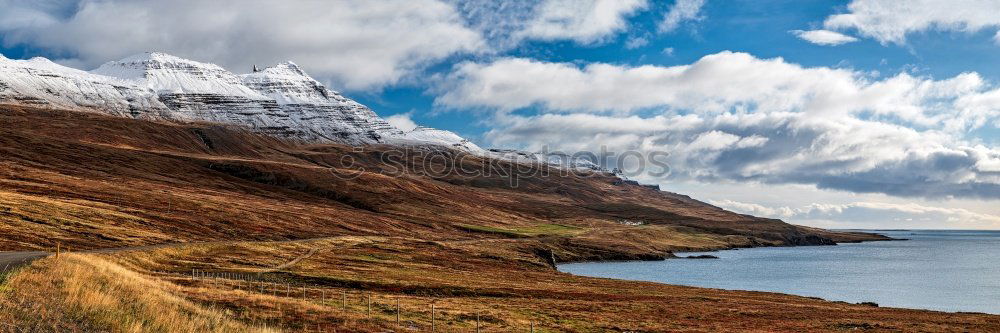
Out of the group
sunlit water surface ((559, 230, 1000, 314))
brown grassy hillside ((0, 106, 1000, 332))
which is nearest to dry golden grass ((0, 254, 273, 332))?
brown grassy hillside ((0, 106, 1000, 332))

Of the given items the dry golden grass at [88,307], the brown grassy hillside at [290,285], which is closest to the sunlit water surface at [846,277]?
the brown grassy hillside at [290,285]

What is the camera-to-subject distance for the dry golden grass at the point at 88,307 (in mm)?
23547

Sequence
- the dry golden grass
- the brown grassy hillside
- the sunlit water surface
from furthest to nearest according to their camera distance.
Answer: the sunlit water surface, the brown grassy hillside, the dry golden grass

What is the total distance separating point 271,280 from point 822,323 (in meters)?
54.0

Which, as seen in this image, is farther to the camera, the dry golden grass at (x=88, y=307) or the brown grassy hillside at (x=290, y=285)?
the brown grassy hillside at (x=290, y=285)

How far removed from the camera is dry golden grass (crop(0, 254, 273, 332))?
2355cm

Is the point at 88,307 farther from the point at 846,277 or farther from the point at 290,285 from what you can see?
the point at 846,277

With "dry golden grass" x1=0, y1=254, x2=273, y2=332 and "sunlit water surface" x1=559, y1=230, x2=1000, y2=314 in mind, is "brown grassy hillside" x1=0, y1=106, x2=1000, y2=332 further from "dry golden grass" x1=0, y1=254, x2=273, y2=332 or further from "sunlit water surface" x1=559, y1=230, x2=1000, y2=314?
"sunlit water surface" x1=559, y1=230, x2=1000, y2=314

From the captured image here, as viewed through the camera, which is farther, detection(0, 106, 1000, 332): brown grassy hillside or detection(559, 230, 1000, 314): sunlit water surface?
detection(559, 230, 1000, 314): sunlit water surface

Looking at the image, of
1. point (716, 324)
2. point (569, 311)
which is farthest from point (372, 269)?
point (716, 324)

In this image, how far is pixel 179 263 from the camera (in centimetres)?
7938

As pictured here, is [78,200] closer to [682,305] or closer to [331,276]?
[331,276]

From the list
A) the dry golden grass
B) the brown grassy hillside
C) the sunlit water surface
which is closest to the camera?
the dry golden grass

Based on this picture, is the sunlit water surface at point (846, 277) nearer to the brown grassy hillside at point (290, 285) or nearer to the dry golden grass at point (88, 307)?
the brown grassy hillside at point (290, 285)
